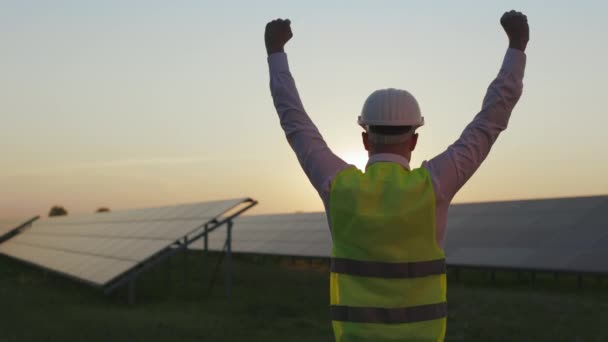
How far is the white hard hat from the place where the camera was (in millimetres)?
2066

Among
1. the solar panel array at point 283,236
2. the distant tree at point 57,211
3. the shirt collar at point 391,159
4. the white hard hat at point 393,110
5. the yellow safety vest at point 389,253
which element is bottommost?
the distant tree at point 57,211

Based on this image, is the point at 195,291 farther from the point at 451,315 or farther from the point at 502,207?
the point at 502,207

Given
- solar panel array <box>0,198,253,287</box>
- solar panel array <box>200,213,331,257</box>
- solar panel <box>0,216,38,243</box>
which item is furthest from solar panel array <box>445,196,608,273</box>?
solar panel <box>0,216,38,243</box>

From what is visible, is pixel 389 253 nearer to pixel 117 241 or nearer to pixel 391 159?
pixel 391 159

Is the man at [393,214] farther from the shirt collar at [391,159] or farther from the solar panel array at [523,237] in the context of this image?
the solar panel array at [523,237]

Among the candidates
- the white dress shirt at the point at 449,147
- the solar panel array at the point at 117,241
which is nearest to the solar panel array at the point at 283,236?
the solar panel array at the point at 117,241

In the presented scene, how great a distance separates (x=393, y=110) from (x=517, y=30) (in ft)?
1.49

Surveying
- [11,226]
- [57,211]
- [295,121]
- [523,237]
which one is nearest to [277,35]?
[295,121]

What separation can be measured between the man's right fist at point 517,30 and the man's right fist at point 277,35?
0.63 meters

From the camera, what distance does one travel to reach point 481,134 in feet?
6.89

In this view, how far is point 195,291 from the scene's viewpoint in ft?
51.2

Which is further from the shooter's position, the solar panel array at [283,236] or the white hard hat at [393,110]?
the solar panel array at [283,236]

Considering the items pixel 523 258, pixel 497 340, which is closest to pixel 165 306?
pixel 497 340

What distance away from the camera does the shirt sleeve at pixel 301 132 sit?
2090mm
